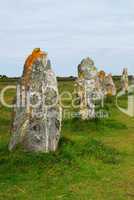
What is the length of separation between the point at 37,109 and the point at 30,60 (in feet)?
5.07

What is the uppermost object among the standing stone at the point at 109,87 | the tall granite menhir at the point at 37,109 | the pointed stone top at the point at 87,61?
the pointed stone top at the point at 87,61

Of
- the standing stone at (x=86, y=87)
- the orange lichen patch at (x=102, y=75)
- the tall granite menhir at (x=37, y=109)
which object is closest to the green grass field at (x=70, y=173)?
the tall granite menhir at (x=37, y=109)

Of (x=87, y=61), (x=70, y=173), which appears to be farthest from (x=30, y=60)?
(x=87, y=61)

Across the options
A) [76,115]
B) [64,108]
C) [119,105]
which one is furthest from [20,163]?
[119,105]

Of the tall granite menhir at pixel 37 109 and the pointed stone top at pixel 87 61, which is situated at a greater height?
the pointed stone top at pixel 87 61

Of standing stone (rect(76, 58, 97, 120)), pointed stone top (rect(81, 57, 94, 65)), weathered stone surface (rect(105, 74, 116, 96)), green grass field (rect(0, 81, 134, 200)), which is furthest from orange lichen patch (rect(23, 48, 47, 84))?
weathered stone surface (rect(105, 74, 116, 96))

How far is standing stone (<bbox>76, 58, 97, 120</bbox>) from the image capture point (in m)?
22.3

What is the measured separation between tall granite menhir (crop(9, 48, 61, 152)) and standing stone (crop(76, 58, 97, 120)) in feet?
25.4

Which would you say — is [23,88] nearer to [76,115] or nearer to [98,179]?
[98,179]

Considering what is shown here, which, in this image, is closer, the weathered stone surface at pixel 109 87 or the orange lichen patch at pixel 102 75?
the orange lichen patch at pixel 102 75

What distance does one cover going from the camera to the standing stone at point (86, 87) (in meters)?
22.3

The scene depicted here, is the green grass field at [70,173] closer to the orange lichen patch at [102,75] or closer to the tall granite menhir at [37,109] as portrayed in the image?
the tall granite menhir at [37,109]

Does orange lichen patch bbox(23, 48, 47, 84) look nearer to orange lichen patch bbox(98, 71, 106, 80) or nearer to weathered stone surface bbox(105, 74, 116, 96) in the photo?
orange lichen patch bbox(98, 71, 106, 80)

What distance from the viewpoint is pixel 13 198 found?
34.1ft
